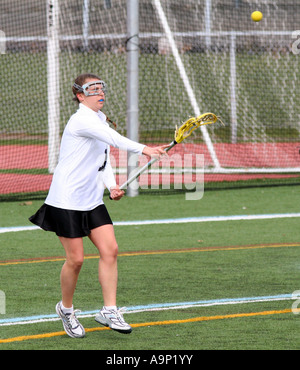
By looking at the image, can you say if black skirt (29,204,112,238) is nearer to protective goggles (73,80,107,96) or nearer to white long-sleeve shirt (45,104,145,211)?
white long-sleeve shirt (45,104,145,211)

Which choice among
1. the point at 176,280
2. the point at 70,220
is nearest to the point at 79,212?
the point at 70,220

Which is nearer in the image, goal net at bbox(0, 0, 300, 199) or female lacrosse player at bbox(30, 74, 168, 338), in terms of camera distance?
female lacrosse player at bbox(30, 74, 168, 338)

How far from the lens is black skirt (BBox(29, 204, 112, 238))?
20.6 feet

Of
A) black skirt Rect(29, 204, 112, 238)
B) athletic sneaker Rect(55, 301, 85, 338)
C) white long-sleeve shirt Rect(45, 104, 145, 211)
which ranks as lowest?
athletic sneaker Rect(55, 301, 85, 338)

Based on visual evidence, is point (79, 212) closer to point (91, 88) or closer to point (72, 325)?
point (72, 325)

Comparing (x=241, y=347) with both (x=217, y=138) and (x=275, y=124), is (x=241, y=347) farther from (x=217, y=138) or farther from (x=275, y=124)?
(x=275, y=124)

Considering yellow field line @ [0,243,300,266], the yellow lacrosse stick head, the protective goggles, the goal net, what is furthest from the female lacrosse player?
the goal net

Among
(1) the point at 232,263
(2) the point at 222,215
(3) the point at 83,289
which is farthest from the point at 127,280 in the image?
(2) the point at 222,215

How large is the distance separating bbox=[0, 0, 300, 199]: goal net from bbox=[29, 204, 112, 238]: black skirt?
28.0 ft

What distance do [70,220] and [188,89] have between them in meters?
11.8

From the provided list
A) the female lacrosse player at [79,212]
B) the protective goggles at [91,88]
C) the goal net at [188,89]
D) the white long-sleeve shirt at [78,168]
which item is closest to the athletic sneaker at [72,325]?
the female lacrosse player at [79,212]

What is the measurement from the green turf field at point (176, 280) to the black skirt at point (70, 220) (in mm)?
734
